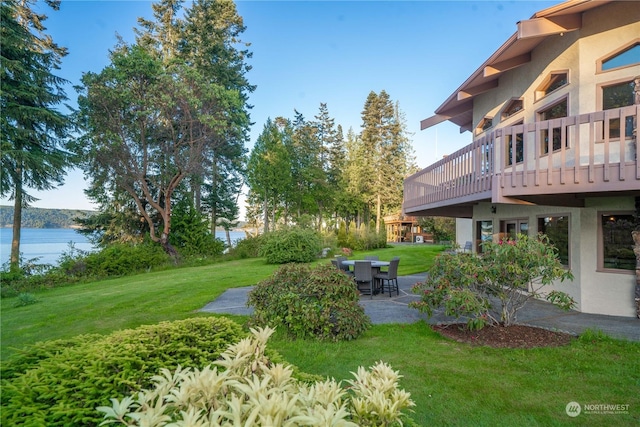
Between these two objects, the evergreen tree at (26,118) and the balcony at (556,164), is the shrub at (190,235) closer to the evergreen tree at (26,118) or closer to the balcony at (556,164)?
the evergreen tree at (26,118)

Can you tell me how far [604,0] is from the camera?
645 centimetres

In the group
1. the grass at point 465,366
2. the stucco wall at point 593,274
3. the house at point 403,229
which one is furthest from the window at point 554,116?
the house at point 403,229

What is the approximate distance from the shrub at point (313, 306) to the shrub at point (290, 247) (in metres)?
10.5

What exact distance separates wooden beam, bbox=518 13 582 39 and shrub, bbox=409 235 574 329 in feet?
15.1

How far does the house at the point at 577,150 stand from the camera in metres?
5.84

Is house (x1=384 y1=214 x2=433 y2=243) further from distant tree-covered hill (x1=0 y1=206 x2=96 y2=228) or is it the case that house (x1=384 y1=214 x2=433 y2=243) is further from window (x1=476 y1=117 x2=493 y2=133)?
distant tree-covered hill (x1=0 y1=206 x2=96 y2=228)

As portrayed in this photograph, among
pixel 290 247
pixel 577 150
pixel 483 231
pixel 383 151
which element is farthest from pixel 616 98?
pixel 383 151

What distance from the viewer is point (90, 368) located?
2.01 meters

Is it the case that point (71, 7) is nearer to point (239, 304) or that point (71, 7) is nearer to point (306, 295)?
point (239, 304)

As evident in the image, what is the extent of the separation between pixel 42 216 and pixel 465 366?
3022 cm

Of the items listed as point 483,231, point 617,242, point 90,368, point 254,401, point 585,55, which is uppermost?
point 585,55

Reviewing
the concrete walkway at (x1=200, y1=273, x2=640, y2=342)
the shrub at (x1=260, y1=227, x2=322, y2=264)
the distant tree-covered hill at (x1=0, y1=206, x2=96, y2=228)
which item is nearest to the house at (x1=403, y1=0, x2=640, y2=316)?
the concrete walkway at (x1=200, y1=273, x2=640, y2=342)

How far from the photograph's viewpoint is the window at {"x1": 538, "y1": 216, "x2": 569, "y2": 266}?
7930 millimetres

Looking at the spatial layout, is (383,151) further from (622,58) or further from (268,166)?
(622,58)
